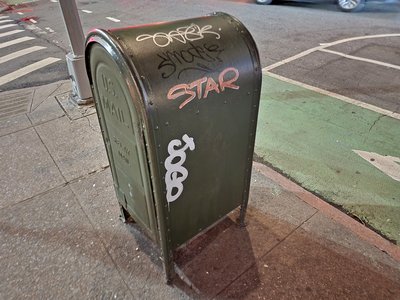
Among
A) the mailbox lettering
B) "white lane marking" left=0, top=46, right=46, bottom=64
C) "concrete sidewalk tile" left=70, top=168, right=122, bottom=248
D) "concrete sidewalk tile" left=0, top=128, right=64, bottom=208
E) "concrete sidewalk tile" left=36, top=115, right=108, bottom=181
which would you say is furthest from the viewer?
"white lane marking" left=0, top=46, right=46, bottom=64

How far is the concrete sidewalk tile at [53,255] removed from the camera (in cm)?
211

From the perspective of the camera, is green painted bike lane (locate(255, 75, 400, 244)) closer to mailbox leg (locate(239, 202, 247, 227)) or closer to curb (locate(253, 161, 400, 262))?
curb (locate(253, 161, 400, 262))

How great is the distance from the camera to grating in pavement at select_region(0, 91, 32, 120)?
4.41m

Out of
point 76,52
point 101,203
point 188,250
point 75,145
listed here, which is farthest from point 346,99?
point 76,52

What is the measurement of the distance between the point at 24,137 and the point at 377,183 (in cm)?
417

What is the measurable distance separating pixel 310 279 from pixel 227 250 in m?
0.63

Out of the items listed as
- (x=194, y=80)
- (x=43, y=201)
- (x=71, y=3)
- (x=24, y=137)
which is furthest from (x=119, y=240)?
(x=71, y=3)

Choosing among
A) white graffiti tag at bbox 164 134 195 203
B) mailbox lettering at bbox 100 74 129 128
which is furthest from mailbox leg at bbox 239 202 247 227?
mailbox lettering at bbox 100 74 129 128

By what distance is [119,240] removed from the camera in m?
2.45

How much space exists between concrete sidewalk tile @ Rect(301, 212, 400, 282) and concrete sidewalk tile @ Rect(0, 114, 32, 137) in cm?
376

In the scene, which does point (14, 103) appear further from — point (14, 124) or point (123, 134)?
point (123, 134)

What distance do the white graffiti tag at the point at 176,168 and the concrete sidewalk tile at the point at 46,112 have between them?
317 centimetres

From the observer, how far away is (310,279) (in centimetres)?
213

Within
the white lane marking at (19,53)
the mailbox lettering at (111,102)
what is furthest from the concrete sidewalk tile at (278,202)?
the white lane marking at (19,53)
